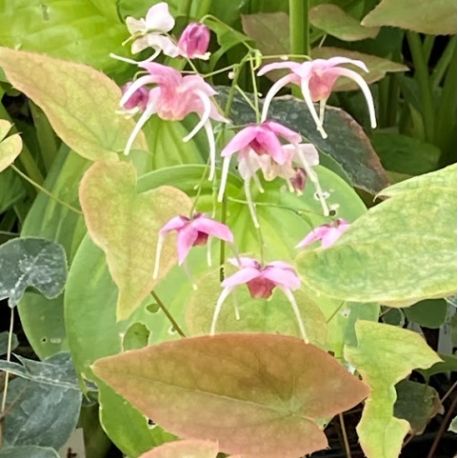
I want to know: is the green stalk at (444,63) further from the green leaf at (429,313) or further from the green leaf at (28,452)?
the green leaf at (28,452)

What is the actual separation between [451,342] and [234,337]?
0.34 m

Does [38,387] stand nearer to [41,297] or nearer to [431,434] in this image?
[41,297]

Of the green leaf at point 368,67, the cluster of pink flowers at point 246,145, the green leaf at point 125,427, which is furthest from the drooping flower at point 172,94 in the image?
the green leaf at point 368,67

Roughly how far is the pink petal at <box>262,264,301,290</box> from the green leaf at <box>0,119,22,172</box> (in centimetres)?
10

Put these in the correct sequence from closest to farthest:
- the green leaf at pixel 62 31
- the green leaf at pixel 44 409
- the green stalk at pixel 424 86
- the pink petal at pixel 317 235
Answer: the pink petal at pixel 317 235 < the green leaf at pixel 44 409 < the green leaf at pixel 62 31 < the green stalk at pixel 424 86

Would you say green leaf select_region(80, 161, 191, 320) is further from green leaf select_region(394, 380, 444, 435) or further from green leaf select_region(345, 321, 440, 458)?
green leaf select_region(394, 380, 444, 435)

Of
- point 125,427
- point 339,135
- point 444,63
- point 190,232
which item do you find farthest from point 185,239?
point 444,63

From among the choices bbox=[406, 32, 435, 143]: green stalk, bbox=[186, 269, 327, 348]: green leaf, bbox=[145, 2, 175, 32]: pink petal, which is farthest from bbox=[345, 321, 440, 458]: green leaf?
bbox=[406, 32, 435, 143]: green stalk

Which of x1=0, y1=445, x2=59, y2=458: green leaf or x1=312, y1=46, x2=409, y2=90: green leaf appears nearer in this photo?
x1=0, y1=445, x2=59, y2=458: green leaf

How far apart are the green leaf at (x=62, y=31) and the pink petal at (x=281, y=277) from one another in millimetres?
281

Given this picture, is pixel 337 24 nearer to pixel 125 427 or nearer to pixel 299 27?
pixel 299 27

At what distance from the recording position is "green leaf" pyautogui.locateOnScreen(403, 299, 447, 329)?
0.51m

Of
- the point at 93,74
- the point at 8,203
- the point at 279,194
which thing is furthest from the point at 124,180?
the point at 8,203

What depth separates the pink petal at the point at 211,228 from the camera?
0.30 m
